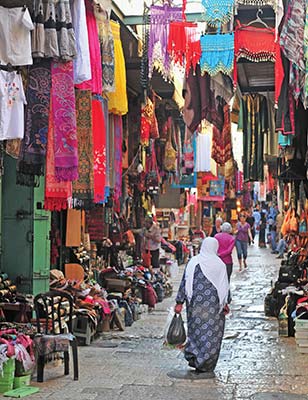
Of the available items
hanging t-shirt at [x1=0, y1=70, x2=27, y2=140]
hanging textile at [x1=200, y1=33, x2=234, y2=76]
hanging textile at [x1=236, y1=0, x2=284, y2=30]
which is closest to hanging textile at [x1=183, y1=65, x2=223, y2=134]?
hanging textile at [x1=200, y1=33, x2=234, y2=76]

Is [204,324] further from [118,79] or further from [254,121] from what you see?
[254,121]

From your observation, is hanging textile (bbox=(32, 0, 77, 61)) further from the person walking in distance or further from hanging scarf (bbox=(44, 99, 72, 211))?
the person walking in distance

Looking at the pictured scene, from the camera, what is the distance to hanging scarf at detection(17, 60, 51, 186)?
746 centimetres

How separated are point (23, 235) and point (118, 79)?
265 centimetres

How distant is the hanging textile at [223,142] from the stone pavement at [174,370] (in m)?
3.48

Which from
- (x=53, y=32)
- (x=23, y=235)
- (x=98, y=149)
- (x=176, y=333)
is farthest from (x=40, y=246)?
(x=53, y=32)

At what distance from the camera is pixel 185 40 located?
10086 mm

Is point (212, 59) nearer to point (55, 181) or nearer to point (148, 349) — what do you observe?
point (55, 181)

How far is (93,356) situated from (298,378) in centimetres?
290

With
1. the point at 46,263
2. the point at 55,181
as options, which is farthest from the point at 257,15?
the point at 46,263

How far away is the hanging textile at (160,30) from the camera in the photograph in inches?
400

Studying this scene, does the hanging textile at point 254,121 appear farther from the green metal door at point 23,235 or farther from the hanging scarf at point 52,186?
the hanging scarf at point 52,186

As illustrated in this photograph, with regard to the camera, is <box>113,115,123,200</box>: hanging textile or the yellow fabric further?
<box>113,115,123,200</box>: hanging textile

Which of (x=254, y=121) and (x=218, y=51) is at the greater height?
(x=218, y=51)
